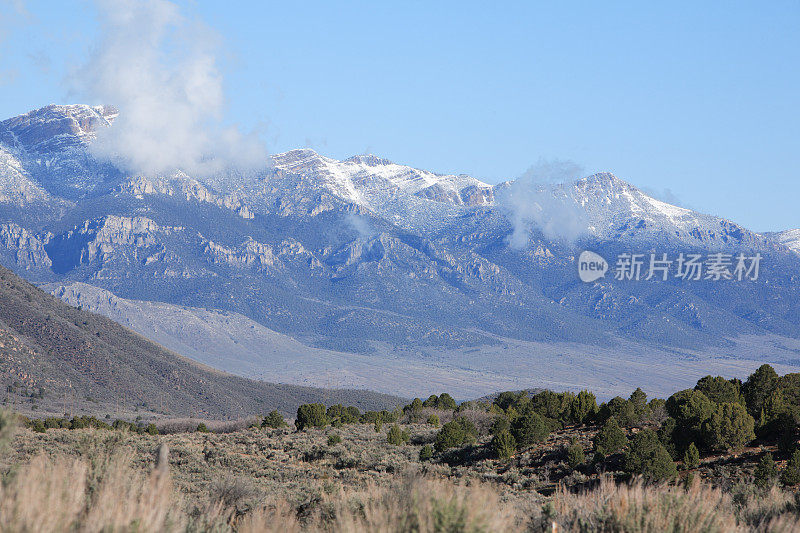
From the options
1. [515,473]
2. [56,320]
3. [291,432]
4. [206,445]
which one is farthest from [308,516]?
[56,320]

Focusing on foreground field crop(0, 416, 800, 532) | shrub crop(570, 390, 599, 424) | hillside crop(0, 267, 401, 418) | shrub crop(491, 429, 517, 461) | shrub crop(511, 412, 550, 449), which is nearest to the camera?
foreground field crop(0, 416, 800, 532)

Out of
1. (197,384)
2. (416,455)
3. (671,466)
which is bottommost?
(197,384)

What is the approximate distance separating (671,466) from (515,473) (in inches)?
229

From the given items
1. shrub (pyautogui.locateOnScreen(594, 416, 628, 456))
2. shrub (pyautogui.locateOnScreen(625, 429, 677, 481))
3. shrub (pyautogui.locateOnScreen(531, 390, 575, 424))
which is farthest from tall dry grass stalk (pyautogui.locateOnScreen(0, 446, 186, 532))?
shrub (pyautogui.locateOnScreen(531, 390, 575, 424))

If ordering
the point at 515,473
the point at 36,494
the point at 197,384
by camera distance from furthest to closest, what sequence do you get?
the point at 197,384 < the point at 515,473 < the point at 36,494

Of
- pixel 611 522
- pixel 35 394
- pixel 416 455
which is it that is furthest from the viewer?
pixel 35 394

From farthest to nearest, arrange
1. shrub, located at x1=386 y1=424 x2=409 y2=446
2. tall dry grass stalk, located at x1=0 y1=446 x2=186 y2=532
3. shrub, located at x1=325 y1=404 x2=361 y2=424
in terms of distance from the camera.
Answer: shrub, located at x1=325 y1=404 x2=361 y2=424 < shrub, located at x1=386 y1=424 x2=409 y2=446 < tall dry grass stalk, located at x1=0 y1=446 x2=186 y2=532

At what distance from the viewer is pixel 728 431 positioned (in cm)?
3141

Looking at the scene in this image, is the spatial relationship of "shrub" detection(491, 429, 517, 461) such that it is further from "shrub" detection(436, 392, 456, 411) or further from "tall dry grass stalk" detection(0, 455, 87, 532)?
"shrub" detection(436, 392, 456, 411)

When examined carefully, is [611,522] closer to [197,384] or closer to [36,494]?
[36,494]

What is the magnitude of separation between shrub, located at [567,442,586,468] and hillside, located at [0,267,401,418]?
70.9 meters

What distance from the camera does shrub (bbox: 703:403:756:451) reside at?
31.4 metres

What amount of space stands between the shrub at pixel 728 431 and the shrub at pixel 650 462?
Answer: 2.84m

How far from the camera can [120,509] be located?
9.67 metres
